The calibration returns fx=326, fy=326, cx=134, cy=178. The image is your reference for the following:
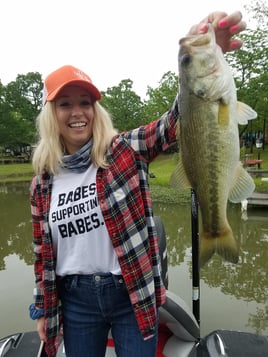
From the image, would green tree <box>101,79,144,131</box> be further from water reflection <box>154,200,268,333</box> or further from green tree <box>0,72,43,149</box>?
water reflection <box>154,200,268,333</box>

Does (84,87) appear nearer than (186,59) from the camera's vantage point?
No

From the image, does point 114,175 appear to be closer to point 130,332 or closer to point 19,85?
point 130,332

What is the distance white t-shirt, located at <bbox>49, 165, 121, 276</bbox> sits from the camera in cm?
140

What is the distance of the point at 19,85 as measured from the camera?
35.7 metres

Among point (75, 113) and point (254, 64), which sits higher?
point (254, 64)

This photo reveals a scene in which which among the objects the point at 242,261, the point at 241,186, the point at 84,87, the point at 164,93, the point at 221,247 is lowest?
the point at 242,261

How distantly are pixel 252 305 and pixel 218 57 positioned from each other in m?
3.73

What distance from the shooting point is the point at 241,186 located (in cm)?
128

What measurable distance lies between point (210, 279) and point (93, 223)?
3.80 meters

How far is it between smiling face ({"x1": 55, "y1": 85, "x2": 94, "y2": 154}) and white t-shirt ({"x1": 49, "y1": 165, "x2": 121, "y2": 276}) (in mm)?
168

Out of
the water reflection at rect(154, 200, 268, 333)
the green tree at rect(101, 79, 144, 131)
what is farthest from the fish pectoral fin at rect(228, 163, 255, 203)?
the green tree at rect(101, 79, 144, 131)

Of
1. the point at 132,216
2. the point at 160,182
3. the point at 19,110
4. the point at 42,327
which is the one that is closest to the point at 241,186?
the point at 132,216

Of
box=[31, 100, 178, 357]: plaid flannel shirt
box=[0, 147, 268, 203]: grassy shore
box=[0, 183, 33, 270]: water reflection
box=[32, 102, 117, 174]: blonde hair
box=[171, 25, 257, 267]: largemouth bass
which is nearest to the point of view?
box=[171, 25, 257, 267]: largemouth bass

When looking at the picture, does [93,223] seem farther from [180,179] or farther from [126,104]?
[126,104]
